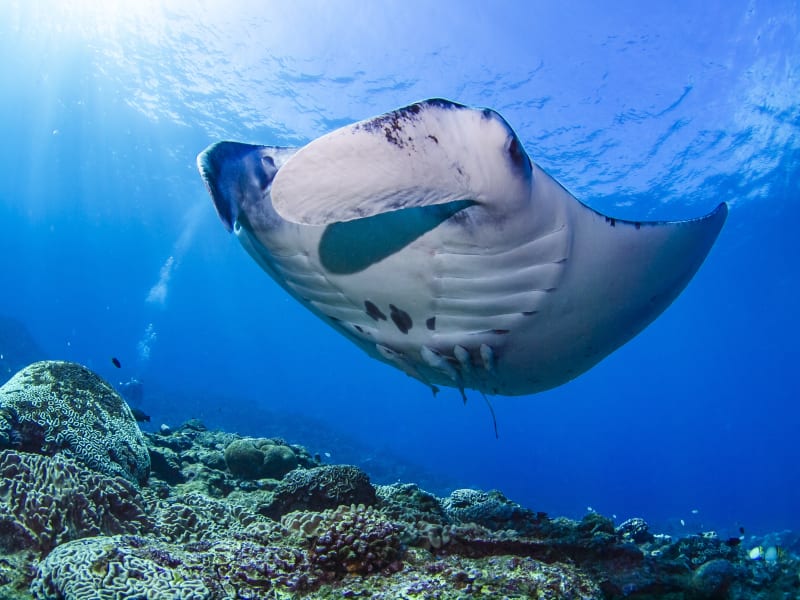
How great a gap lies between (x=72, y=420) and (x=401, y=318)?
3.89 m

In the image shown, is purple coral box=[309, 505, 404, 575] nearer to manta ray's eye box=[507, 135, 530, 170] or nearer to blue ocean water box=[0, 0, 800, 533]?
manta ray's eye box=[507, 135, 530, 170]

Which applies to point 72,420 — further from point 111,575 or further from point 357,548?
point 357,548

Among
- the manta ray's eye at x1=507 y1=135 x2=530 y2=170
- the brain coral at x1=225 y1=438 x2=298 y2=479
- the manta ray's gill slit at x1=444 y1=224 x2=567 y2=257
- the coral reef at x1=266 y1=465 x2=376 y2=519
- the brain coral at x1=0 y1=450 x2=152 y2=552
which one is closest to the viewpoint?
the manta ray's eye at x1=507 y1=135 x2=530 y2=170

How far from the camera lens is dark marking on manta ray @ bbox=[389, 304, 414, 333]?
2.73 metres

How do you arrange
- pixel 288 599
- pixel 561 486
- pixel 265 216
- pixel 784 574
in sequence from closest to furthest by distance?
pixel 288 599 → pixel 265 216 → pixel 784 574 → pixel 561 486

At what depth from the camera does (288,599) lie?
222 cm

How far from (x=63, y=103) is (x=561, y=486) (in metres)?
84.5

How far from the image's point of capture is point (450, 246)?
2291 millimetres

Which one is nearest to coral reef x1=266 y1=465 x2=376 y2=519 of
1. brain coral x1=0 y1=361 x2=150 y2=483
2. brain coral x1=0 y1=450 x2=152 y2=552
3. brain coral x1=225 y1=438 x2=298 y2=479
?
brain coral x1=0 y1=450 x2=152 y2=552

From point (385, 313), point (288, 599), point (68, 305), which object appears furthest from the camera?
point (68, 305)

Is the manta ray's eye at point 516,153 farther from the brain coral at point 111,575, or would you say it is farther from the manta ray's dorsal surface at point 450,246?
the brain coral at point 111,575

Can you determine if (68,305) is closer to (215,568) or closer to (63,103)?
(63,103)

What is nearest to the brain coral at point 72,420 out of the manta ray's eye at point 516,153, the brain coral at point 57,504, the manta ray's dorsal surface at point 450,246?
the brain coral at point 57,504

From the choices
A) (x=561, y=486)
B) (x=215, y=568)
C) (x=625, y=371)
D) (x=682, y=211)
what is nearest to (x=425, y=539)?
(x=215, y=568)
